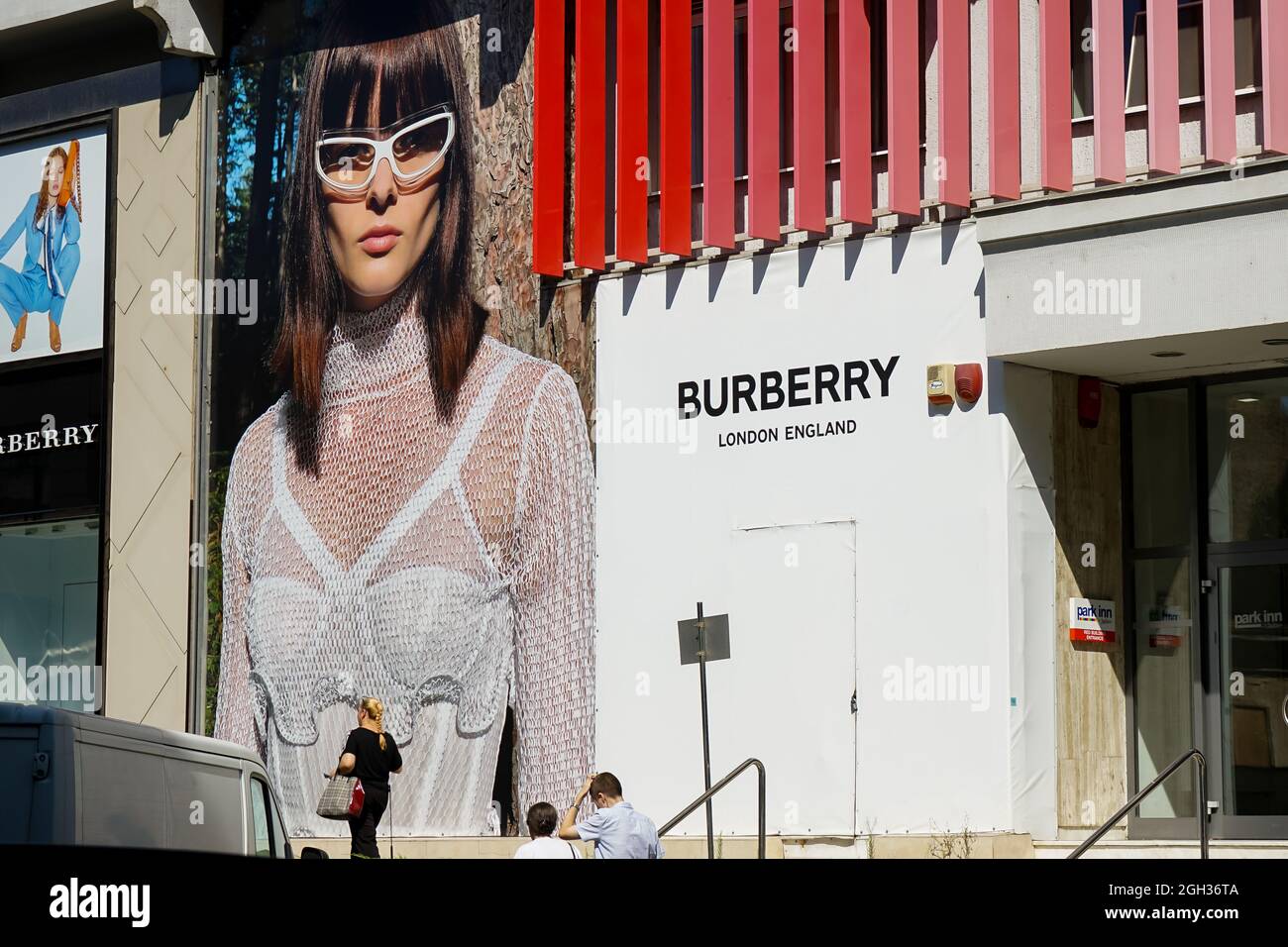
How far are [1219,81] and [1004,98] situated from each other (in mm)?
2039

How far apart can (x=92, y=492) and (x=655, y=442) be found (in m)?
9.12

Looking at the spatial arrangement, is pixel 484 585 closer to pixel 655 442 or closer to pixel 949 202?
pixel 655 442

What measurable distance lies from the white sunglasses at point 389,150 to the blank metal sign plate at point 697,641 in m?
7.61

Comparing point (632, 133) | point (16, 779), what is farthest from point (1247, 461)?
point (16, 779)

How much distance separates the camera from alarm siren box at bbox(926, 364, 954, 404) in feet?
54.2

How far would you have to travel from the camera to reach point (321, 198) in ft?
72.3

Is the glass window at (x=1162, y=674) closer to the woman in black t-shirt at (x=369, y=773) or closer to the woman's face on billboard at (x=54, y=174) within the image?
the woman in black t-shirt at (x=369, y=773)

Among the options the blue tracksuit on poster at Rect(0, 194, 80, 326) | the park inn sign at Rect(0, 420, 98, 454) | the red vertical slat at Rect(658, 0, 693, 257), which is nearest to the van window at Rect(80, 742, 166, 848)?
the red vertical slat at Rect(658, 0, 693, 257)

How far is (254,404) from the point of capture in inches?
885

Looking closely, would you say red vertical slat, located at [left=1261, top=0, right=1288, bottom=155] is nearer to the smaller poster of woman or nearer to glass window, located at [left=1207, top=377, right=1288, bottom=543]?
glass window, located at [left=1207, top=377, right=1288, bottom=543]

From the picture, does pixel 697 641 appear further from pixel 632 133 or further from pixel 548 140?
pixel 548 140

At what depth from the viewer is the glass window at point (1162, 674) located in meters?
16.7

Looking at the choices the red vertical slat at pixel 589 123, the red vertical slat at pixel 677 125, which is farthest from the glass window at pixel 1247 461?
the red vertical slat at pixel 589 123
